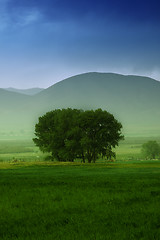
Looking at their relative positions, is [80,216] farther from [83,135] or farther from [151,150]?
[151,150]

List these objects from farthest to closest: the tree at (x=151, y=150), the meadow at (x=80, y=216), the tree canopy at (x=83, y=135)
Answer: the tree at (x=151, y=150) < the tree canopy at (x=83, y=135) < the meadow at (x=80, y=216)

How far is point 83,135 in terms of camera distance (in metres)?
74.1

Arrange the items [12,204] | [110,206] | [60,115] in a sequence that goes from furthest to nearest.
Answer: [60,115], [12,204], [110,206]

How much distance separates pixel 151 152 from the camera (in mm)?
147375

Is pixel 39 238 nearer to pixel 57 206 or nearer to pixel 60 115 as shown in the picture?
pixel 57 206

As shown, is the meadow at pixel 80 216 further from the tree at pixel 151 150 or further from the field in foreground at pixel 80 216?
the tree at pixel 151 150

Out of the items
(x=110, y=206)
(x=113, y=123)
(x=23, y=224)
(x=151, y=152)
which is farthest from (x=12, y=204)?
(x=151, y=152)

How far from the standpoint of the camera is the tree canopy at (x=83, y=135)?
73.0 metres

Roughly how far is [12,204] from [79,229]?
613 centimetres

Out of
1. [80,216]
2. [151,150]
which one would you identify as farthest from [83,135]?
[151,150]

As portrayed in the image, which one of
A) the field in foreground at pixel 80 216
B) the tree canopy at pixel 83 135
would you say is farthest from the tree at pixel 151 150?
the field in foreground at pixel 80 216

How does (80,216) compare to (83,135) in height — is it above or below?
below

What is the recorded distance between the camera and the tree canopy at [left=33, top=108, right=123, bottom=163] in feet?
240

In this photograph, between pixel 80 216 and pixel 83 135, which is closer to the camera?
pixel 80 216
